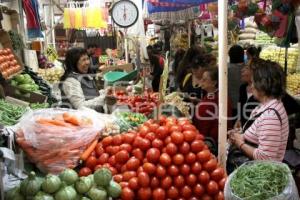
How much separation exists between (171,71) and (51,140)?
17.3 ft

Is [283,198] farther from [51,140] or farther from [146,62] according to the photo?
[146,62]

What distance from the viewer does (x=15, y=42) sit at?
243 inches

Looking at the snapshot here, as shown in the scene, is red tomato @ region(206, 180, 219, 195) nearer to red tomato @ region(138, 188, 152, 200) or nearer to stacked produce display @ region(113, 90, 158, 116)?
red tomato @ region(138, 188, 152, 200)

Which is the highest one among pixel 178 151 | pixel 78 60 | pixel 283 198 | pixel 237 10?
pixel 237 10

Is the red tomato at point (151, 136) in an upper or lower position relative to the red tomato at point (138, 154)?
upper

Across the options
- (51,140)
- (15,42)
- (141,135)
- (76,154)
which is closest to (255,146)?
(141,135)

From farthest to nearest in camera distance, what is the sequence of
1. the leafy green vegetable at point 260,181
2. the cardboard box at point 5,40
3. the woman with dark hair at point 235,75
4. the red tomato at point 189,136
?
the woman with dark hair at point 235,75, the cardboard box at point 5,40, the red tomato at point 189,136, the leafy green vegetable at point 260,181

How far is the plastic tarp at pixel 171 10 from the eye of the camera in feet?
18.6

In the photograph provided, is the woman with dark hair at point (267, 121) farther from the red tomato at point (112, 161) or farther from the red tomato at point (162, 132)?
the red tomato at point (112, 161)

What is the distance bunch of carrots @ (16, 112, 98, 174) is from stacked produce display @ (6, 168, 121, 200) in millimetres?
265

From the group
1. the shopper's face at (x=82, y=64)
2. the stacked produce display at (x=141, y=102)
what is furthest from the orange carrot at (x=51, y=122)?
the stacked produce display at (x=141, y=102)

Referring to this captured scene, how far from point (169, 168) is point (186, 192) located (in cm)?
20

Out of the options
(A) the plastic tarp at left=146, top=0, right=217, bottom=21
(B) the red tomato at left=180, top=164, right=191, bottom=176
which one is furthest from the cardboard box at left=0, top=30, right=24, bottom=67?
(B) the red tomato at left=180, top=164, right=191, bottom=176

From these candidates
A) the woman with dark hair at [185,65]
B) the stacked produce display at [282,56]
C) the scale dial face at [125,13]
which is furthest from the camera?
the scale dial face at [125,13]
